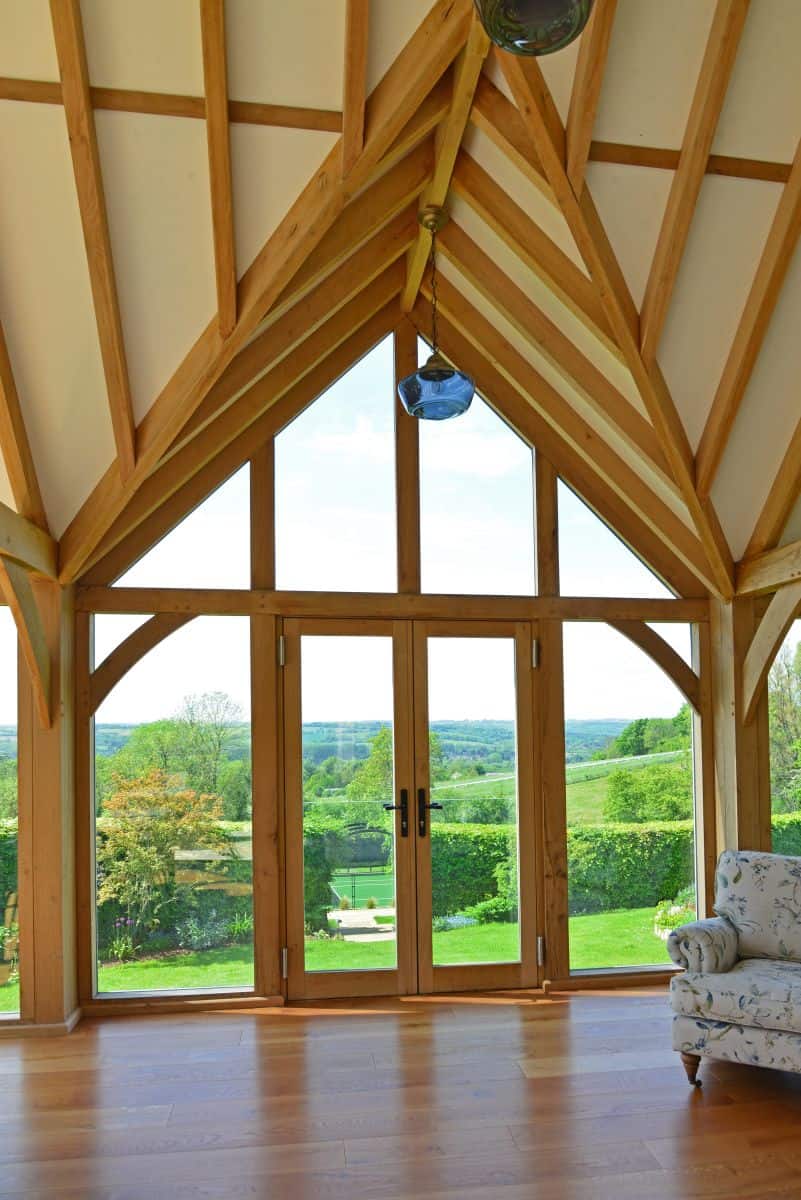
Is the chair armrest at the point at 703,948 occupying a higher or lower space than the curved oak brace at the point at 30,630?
lower

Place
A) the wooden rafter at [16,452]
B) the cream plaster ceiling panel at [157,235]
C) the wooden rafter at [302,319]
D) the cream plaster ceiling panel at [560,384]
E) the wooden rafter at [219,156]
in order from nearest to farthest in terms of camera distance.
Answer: the wooden rafter at [219,156] → the cream plaster ceiling panel at [157,235] → the wooden rafter at [16,452] → the wooden rafter at [302,319] → the cream plaster ceiling panel at [560,384]

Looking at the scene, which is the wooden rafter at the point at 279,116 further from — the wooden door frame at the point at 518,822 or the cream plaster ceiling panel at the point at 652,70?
the wooden door frame at the point at 518,822

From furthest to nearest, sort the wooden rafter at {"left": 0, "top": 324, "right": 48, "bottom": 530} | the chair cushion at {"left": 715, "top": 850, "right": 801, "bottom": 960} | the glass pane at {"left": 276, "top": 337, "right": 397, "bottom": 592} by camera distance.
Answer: the glass pane at {"left": 276, "top": 337, "right": 397, "bottom": 592}, the chair cushion at {"left": 715, "top": 850, "right": 801, "bottom": 960}, the wooden rafter at {"left": 0, "top": 324, "right": 48, "bottom": 530}

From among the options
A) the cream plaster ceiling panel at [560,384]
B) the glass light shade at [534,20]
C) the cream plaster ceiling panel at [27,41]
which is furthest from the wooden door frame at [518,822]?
the glass light shade at [534,20]

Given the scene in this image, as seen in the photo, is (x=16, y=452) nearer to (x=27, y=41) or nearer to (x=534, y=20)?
(x=27, y=41)

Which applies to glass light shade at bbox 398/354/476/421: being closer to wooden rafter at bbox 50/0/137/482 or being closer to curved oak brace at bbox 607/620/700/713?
wooden rafter at bbox 50/0/137/482

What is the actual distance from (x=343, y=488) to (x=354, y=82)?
2.79m

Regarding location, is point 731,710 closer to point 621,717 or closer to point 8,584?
point 621,717

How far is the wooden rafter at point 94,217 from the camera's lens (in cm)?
318

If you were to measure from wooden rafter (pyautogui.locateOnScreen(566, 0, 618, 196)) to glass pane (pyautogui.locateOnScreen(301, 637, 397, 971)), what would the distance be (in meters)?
3.02

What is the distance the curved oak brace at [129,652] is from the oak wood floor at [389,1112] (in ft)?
6.00

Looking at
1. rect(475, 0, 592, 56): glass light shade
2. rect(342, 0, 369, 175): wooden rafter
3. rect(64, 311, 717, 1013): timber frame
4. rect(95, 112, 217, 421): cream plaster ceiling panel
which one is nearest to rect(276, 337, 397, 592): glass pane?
rect(64, 311, 717, 1013): timber frame

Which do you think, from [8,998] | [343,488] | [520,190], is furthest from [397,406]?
[8,998]

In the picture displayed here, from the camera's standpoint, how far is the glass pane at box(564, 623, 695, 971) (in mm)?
5957
